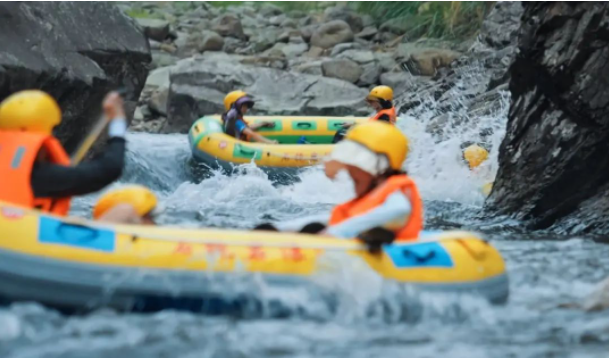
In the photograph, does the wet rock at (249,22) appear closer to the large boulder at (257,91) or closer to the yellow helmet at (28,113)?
the large boulder at (257,91)

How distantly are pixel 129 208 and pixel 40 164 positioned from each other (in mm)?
499

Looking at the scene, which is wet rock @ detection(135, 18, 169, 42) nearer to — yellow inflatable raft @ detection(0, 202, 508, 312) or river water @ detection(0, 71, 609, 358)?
river water @ detection(0, 71, 609, 358)

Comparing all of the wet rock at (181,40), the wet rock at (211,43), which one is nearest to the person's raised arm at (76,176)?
the wet rock at (211,43)

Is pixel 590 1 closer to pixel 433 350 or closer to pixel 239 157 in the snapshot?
pixel 433 350

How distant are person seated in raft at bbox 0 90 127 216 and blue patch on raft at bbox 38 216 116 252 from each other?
33 cm

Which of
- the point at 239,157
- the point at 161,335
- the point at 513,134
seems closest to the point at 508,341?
the point at 161,335

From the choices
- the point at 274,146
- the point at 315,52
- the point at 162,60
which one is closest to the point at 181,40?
the point at 162,60

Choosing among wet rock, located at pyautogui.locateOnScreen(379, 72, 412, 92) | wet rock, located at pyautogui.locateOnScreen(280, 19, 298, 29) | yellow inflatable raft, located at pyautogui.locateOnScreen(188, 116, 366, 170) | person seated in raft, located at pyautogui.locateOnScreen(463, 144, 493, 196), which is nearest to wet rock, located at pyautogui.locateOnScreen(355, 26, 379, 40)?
wet rock, located at pyautogui.locateOnScreen(280, 19, 298, 29)

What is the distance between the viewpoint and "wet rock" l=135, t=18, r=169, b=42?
24.3 meters

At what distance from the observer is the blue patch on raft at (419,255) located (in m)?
4.92

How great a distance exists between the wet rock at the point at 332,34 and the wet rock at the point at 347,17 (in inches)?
22.0

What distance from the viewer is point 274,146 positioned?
501 inches

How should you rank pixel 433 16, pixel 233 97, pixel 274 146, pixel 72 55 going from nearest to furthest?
1. pixel 72 55
2. pixel 274 146
3. pixel 233 97
4. pixel 433 16

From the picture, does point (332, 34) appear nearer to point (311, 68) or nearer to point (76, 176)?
point (311, 68)
